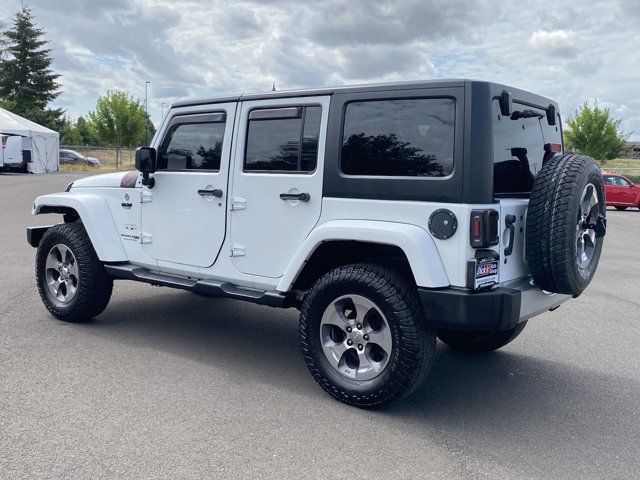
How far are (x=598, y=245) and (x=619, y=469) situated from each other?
1.66 metres

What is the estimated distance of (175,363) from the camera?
491 centimetres

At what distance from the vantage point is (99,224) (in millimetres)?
5613

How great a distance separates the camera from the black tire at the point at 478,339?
5.14 meters

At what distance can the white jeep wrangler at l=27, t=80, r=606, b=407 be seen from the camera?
12.3 feet

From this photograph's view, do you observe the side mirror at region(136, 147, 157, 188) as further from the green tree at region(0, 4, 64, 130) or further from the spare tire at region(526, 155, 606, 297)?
the green tree at region(0, 4, 64, 130)

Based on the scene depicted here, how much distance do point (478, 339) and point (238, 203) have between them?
2267 mm

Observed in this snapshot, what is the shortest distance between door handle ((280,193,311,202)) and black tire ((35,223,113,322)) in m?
2.17

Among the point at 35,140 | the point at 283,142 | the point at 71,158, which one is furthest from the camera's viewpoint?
the point at 71,158

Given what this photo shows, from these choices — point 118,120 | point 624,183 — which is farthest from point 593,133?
point 118,120

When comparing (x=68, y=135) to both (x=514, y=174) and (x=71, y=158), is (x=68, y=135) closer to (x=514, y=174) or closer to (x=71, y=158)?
(x=71, y=158)

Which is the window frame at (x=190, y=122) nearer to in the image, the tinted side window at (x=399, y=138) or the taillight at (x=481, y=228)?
the tinted side window at (x=399, y=138)

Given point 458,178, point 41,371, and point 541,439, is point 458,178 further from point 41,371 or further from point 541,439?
point 41,371

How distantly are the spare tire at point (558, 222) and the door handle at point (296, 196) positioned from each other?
146 centimetres

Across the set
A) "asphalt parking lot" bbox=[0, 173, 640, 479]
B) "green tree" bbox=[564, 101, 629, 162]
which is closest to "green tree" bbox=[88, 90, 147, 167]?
"green tree" bbox=[564, 101, 629, 162]
